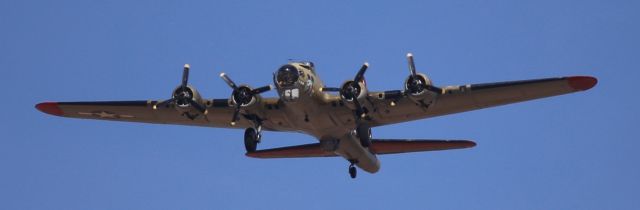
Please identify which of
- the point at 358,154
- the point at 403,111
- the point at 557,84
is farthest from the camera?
the point at 358,154

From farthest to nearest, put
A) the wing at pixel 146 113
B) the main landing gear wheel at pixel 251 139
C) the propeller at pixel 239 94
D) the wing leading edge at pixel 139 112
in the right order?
the wing leading edge at pixel 139 112, the wing at pixel 146 113, the main landing gear wheel at pixel 251 139, the propeller at pixel 239 94

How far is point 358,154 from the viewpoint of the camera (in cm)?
4588

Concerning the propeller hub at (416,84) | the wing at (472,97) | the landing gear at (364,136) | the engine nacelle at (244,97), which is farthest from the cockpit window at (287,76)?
the propeller hub at (416,84)

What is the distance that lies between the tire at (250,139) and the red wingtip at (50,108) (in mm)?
10024

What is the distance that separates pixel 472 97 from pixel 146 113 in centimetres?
1509

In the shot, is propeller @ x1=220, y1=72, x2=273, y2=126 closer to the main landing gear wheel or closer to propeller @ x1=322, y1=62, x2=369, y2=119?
the main landing gear wheel

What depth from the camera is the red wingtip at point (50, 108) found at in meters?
47.1

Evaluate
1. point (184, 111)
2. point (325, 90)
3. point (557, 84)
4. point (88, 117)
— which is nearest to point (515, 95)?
point (557, 84)

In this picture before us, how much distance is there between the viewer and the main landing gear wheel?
42.9m

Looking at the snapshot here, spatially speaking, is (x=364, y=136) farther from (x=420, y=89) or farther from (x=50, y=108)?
(x=50, y=108)

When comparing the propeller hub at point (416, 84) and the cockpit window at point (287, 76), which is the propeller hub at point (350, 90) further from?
the cockpit window at point (287, 76)

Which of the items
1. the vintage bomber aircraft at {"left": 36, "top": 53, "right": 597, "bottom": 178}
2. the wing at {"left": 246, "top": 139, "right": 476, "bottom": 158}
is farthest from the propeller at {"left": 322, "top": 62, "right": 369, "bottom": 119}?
the wing at {"left": 246, "top": 139, "right": 476, "bottom": 158}

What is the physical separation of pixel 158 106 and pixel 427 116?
11.9m

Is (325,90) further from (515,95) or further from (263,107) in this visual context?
(515,95)
